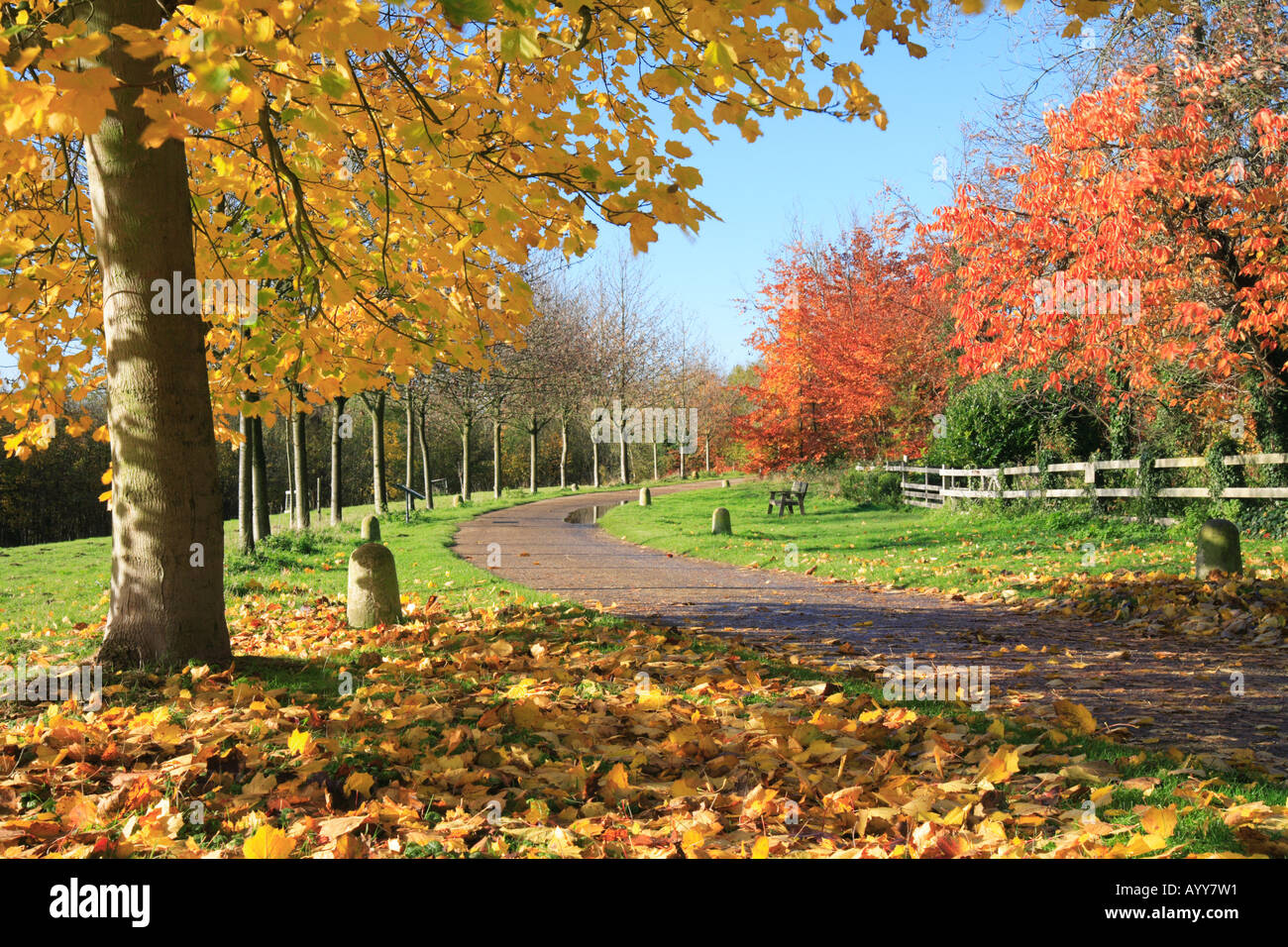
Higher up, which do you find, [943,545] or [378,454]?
[378,454]

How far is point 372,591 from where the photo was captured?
25.3 feet

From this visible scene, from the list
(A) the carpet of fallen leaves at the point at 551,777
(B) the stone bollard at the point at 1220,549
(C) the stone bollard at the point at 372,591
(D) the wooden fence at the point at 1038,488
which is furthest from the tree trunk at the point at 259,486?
(D) the wooden fence at the point at 1038,488

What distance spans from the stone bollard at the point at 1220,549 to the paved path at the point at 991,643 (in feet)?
6.99

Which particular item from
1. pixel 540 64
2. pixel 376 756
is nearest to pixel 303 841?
pixel 376 756

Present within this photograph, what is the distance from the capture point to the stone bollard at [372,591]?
770 cm

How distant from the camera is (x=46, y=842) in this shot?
3.07 m

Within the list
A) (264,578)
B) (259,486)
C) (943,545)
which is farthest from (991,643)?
(259,486)

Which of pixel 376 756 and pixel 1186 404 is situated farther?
pixel 1186 404

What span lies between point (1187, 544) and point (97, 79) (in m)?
13.8

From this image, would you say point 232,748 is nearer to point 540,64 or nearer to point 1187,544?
point 540,64

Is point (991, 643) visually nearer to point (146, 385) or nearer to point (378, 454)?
point (146, 385)

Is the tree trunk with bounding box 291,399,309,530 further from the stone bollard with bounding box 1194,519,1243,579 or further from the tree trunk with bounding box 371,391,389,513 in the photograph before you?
the stone bollard with bounding box 1194,519,1243,579

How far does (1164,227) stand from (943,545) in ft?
19.8

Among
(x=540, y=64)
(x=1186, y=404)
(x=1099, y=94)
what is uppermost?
(x=1099, y=94)
